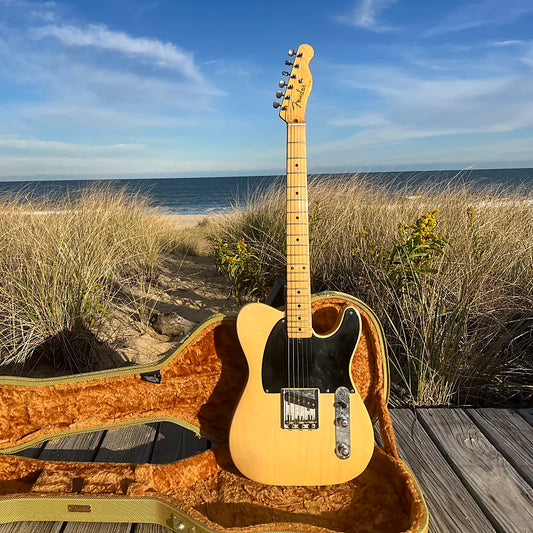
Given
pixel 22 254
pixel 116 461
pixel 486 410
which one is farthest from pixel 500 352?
pixel 22 254

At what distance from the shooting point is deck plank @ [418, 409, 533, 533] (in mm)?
1355

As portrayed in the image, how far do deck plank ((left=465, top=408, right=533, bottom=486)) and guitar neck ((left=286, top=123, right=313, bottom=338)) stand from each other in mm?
1043

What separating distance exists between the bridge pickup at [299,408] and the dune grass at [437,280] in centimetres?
81

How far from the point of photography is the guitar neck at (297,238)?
4.67 ft

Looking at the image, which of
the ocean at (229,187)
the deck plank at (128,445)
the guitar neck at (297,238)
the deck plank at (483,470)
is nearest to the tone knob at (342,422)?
the guitar neck at (297,238)

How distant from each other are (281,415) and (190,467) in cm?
43

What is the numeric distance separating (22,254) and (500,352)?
328 centimetres

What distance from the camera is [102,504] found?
4.34 ft

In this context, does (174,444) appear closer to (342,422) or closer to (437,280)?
(342,422)

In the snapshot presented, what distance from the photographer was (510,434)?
5.82 feet

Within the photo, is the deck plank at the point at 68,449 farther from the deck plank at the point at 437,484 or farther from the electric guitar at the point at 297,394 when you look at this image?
the deck plank at the point at 437,484

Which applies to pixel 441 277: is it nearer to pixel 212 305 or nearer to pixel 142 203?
pixel 212 305

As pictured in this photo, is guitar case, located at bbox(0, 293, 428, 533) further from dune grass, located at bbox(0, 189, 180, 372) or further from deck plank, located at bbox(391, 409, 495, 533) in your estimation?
dune grass, located at bbox(0, 189, 180, 372)

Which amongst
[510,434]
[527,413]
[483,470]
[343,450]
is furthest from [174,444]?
[527,413]
